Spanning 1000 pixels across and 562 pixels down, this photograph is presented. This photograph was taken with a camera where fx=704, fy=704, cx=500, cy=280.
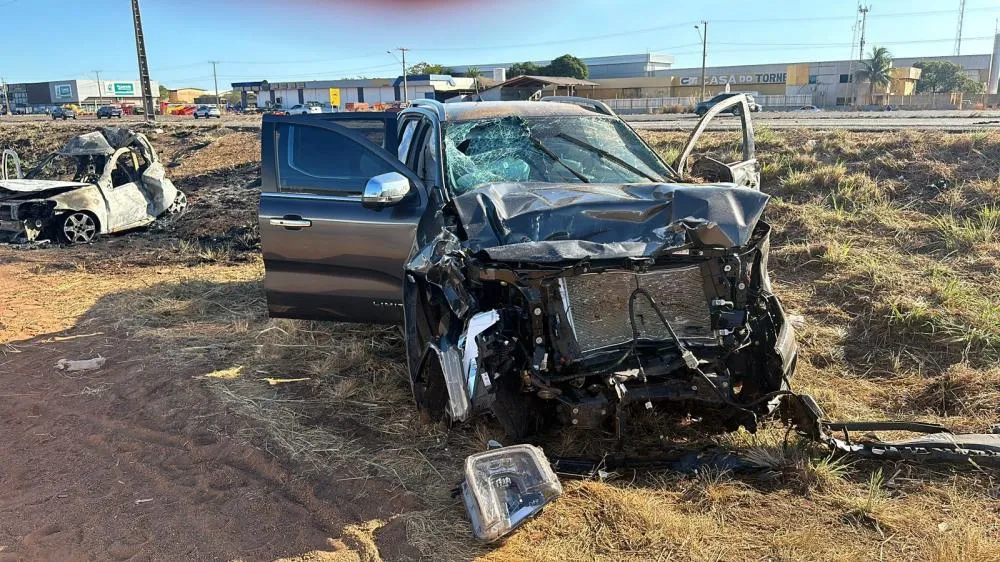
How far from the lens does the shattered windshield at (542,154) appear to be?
4.57 metres

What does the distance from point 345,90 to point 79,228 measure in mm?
70437

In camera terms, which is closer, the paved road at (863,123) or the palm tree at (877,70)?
the paved road at (863,123)

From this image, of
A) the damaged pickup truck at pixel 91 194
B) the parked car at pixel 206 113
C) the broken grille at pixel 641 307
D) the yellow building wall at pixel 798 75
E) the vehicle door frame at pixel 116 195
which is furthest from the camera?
the yellow building wall at pixel 798 75

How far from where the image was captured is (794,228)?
859cm

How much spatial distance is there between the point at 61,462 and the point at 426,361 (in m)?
Answer: 2.16

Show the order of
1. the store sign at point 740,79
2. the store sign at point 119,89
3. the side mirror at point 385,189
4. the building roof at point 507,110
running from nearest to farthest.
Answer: the side mirror at point 385,189
the building roof at point 507,110
the store sign at point 740,79
the store sign at point 119,89

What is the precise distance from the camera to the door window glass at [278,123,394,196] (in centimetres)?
507

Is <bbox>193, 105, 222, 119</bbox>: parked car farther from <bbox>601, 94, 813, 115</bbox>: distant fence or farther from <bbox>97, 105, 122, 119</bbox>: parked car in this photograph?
<bbox>601, 94, 813, 115</bbox>: distant fence

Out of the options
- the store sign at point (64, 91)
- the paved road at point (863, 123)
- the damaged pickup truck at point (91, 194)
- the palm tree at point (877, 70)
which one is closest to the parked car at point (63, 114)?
the store sign at point (64, 91)

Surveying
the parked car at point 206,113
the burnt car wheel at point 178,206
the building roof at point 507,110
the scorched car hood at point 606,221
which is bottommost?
the burnt car wheel at point 178,206

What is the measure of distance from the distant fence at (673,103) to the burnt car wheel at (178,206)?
112 ft

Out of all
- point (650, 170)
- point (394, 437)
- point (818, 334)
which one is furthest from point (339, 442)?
point (818, 334)

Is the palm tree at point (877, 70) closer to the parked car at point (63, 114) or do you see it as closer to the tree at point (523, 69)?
the tree at point (523, 69)

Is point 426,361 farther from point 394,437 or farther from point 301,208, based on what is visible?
point 301,208
